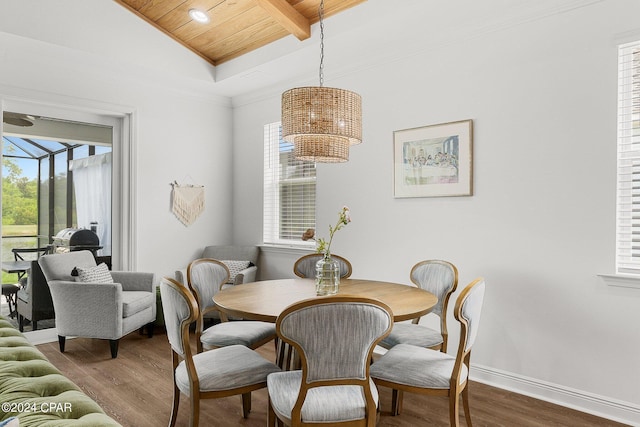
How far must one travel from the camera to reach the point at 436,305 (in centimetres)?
307

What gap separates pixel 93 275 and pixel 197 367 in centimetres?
228

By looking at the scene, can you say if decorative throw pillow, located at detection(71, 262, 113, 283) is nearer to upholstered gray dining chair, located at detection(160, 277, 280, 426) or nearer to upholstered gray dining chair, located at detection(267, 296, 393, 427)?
upholstered gray dining chair, located at detection(160, 277, 280, 426)

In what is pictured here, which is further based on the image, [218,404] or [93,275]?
[93,275]

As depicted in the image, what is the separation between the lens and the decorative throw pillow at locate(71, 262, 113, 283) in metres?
3.89

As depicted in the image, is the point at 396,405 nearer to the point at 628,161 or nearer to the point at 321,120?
the point at 321,120

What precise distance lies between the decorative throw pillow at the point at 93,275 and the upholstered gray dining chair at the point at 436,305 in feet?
8.86

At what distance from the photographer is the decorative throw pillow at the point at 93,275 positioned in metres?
3.89

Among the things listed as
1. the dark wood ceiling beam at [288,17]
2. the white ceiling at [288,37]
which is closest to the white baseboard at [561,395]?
the white ceiling at [288,37]

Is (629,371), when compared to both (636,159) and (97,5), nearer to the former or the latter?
(636,159)

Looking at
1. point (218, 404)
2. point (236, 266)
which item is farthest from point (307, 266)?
point (236, 266)

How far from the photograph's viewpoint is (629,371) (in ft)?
8.52

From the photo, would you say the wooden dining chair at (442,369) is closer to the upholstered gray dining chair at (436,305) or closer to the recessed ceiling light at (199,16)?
the upholstered gray dining chair at (436,305)

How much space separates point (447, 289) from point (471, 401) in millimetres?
756

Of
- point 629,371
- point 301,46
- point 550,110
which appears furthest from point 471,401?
point 301,46
